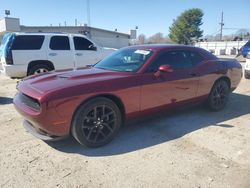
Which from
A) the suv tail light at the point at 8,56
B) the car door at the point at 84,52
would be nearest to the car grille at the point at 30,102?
the suv tail light at the point at 8,56

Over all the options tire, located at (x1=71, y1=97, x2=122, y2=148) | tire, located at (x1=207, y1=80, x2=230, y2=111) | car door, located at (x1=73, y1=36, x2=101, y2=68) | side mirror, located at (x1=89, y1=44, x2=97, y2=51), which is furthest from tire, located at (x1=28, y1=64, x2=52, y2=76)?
tire, located at (x1=207, y1=80, x2=230, y2=111)

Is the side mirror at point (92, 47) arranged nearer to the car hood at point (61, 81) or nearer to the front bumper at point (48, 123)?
the car hood at point (61, 81)

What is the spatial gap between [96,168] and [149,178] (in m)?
0.73

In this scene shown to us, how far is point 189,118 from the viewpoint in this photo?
209 inches

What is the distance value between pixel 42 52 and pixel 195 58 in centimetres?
534

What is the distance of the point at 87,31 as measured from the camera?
2905 centimetres

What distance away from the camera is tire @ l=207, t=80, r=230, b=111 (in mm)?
5633

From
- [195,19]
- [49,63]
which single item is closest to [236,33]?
[195,19]

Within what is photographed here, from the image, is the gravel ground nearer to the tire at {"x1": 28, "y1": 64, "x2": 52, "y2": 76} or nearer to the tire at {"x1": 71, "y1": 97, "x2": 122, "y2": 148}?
the tire at {"x1": 71, "y1": 97, "x2": 122, "y2": 148}

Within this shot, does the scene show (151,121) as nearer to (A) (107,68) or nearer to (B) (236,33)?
(A) (107,68)

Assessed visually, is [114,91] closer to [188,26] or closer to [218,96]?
[218,96]

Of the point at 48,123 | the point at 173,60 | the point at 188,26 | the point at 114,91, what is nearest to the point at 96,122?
the point at 114,91

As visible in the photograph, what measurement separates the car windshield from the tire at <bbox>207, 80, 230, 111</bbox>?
195 centimetres

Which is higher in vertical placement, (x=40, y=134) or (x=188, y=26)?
(x=188, y=26)
